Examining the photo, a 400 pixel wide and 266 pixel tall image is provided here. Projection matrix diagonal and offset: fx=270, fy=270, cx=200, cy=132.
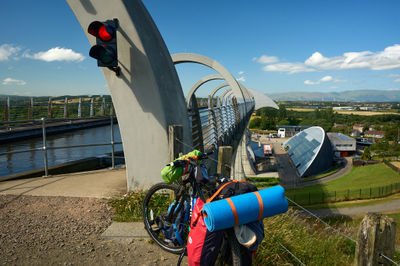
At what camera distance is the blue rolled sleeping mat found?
1.98 meters

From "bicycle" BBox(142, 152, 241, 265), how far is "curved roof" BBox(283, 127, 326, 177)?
142 ft

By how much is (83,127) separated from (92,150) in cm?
723

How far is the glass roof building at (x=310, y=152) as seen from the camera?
152 ft

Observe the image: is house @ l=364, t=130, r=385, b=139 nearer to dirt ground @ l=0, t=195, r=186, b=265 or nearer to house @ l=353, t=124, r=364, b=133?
house @ l=353, t=124, r=364, b=133

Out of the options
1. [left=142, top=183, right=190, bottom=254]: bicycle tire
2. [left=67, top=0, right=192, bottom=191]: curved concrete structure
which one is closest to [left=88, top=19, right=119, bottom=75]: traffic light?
[left=67, top=0, right=192, bottom=191]: curved concrete structure

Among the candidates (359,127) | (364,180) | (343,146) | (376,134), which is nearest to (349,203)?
(364,180)

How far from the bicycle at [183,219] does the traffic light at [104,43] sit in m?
2.28

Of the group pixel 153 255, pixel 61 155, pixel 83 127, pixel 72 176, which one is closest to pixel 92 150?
pixel 61 155

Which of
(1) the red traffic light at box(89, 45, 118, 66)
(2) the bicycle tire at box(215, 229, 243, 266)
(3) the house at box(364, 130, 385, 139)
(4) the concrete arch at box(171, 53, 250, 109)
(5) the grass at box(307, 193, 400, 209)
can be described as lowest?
(3) the house at box(364, 130, 385, 139)

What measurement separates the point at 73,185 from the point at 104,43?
138 inches

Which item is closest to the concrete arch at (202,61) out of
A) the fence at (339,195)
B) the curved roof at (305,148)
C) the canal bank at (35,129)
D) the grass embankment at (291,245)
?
the canal bank at (35,129)

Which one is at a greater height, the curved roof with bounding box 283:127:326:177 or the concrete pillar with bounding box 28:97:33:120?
the concrete pillar with bounding box 28:97:33:120

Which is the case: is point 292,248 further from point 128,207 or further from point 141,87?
point 141,87

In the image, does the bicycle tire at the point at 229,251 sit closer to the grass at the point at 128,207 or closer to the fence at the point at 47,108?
the grass at the point at 128,207
